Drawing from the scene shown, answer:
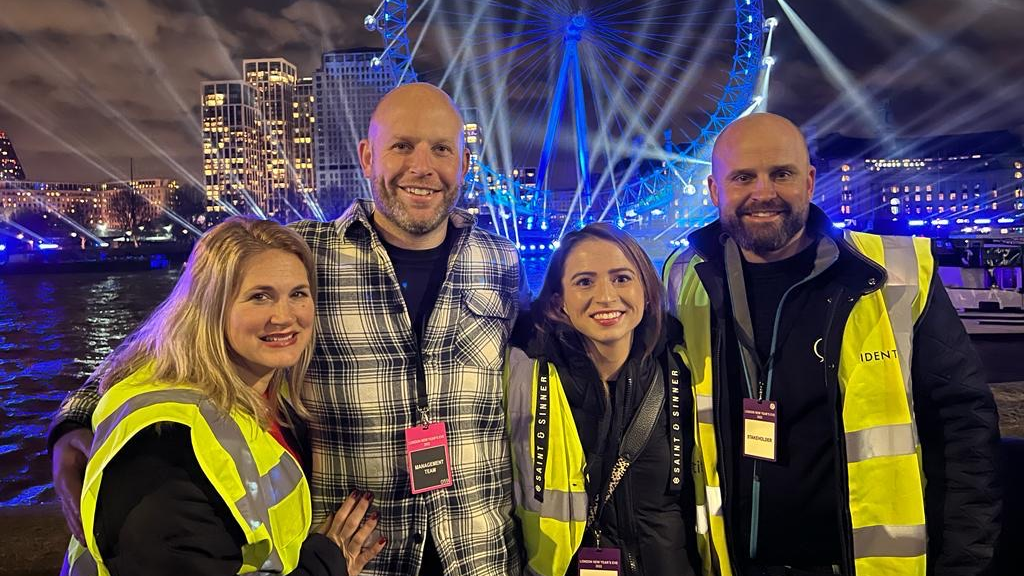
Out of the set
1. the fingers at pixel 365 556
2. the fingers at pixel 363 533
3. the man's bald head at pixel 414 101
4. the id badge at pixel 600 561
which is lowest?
the id badge at pixel 600 561

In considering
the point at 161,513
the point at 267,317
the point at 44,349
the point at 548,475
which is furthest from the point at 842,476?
the point at 44,349

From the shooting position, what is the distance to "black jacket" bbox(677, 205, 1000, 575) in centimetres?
219

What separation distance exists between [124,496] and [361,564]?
895mm

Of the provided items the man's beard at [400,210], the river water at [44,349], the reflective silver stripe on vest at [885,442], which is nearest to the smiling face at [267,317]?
the man's beard at [400,210]

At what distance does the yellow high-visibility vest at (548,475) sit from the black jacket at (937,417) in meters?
0.54

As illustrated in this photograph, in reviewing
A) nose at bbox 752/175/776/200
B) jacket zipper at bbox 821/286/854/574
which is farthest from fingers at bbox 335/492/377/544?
nose at bbox 752/175/776/200

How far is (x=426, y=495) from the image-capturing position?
2439mm

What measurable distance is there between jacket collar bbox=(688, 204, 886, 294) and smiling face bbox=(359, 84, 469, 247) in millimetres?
1046

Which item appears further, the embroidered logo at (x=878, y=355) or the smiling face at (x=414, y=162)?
the smiling face at (x=414, y=162)

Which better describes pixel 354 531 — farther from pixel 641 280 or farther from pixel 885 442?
pixel 885 442

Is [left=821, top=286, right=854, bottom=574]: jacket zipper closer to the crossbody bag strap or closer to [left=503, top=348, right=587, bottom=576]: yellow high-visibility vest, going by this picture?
the crossbody bag strap

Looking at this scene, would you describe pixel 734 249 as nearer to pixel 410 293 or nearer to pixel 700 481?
pixel 700 481

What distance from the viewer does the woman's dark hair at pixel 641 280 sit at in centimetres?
255

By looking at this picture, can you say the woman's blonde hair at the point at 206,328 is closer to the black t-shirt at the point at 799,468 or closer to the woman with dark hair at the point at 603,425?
the woman with dark hair at the point at 603,425
